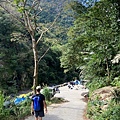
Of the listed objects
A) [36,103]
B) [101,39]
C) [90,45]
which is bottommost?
[36,103]

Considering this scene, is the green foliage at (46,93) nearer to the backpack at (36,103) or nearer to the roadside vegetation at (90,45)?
the roadside vegetation at (90,45)

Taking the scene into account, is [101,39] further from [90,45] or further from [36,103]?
[36,103]

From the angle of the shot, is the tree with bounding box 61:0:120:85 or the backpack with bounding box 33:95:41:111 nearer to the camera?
the backpack with bounding box 33:95:41:111

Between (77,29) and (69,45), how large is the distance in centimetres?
131

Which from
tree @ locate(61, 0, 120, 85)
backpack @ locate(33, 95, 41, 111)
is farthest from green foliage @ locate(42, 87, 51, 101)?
backpack @ locate(33, 95, 41, 111)

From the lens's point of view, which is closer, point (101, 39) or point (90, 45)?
point (101, 39)

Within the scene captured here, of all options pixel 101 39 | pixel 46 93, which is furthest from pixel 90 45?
pixel 46 93

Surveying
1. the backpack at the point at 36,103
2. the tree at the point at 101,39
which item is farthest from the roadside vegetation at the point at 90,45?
the backpack at the point at 36,103

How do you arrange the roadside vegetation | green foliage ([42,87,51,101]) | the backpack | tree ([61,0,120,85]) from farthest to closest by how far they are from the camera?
green foliage ([42,87,51,101]) → tree ([61,0,120,85]) → the roadside vegetation → the backpack

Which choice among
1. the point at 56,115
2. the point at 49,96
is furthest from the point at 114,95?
the point at 49,96

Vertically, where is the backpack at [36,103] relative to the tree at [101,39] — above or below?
below

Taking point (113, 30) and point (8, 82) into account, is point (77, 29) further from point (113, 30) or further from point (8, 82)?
point (8, 82)

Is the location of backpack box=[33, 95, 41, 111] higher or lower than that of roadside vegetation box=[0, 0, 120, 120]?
lower

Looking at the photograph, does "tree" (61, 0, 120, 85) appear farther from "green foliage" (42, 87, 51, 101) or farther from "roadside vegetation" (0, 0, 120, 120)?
"green foliage" (42, 87, 51, 101)
